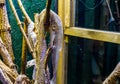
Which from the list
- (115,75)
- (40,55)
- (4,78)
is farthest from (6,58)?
(115,75)

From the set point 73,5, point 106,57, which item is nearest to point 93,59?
point 106,57

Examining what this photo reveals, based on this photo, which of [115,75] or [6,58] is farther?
[6,58]

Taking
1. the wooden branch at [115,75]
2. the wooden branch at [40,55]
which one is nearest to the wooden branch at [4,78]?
the wooden branch at [40,55]

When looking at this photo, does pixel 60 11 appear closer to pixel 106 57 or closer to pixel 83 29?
pixel 83 29

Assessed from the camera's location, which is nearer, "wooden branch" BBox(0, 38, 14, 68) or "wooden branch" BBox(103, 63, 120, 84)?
"wooden branch" BBox(103, 63, 120, 84)

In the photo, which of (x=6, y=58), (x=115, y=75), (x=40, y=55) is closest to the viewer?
(x=115, y=75)

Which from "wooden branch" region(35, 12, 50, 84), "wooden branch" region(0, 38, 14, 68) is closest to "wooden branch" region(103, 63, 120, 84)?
"wooden branch" region(35, 12, 50, 84)

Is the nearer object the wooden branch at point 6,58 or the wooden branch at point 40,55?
the wooden branch at point 40,55

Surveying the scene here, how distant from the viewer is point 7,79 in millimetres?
1033

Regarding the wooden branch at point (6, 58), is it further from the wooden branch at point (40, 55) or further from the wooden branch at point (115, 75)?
the wooden branch at point (115, 75)

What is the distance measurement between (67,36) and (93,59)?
272 mm

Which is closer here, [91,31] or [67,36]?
[91,31]

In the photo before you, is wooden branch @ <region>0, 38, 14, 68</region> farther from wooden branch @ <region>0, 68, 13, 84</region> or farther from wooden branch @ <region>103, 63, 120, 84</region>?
wooden branch @ <region>103, 63, 120, 84</region>

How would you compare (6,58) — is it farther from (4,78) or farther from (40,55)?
(40,55)
